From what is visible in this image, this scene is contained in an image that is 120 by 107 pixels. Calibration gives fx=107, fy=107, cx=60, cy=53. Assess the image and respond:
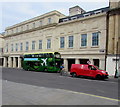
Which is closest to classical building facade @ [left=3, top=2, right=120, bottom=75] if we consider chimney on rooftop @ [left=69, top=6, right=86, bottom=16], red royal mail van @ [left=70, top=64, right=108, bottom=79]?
chimney on rooftop @ [left=69, top=6, right=86, bottom=16]

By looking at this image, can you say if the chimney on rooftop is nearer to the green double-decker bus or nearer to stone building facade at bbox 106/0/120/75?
stone building facade at bbox 106/0/120/75

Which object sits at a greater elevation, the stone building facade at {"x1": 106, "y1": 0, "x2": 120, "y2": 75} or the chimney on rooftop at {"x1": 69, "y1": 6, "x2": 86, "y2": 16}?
the chimney on rooftop at {"x1": 69, "y1": 6, "x2": 86, "y2": 16}

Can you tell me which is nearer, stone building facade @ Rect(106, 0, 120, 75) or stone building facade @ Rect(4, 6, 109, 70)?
stone building facade @ Rect(106, 0, 120, 75)

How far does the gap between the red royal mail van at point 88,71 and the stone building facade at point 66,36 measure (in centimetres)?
646

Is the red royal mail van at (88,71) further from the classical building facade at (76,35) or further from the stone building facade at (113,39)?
the classical building facade at (76,35)

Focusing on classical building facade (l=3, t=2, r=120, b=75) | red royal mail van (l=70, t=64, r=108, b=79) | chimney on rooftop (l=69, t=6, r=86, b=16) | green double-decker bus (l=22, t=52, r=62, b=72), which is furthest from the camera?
chimney on rooftop (l=69, t=6, r=86, b=16)

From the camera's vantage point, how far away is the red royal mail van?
45.2ft

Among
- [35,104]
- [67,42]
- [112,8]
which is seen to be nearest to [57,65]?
[67,42]

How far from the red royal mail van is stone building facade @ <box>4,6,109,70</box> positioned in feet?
21.2

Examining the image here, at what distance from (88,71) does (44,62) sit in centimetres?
1050

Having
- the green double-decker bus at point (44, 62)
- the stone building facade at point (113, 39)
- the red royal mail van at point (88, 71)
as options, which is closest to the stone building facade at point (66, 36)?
the stone building facade at point (113, 39)

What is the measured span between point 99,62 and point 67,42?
859 cm

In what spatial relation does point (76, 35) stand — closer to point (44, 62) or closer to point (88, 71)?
point (44, 62)

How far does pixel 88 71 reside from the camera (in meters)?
14.8
